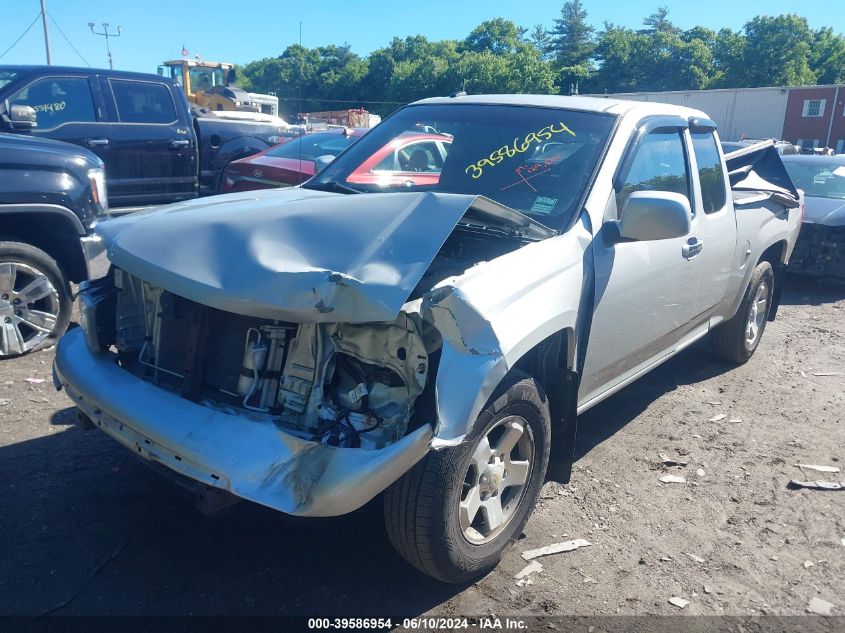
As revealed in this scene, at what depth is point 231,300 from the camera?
2.53 metres

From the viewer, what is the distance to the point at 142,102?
849 centimetres

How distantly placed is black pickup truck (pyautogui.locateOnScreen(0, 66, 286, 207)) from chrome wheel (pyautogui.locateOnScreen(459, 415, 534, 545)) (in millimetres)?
6119

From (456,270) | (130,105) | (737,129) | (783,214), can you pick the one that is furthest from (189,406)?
(737,129)

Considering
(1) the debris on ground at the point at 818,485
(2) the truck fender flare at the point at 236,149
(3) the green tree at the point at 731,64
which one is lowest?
(1) the debris on ground at the point at 818,485

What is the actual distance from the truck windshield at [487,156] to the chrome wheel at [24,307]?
2.35m

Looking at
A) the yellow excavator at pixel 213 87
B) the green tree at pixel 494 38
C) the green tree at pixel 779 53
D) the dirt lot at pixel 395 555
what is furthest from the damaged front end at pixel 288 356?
the green tree at pixel 494 38

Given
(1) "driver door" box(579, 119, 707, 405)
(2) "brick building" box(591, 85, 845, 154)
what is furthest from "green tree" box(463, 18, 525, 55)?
(1) "driver door" box(579, 119, 707, 405)

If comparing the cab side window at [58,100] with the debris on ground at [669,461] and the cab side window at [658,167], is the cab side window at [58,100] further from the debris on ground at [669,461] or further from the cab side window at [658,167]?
the debris on ground at [669,461]

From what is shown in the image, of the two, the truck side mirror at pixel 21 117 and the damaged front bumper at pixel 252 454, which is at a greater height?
the truck side mirror at pixel 21 117

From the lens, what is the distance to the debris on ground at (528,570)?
312cm

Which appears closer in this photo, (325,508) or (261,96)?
(325,508)

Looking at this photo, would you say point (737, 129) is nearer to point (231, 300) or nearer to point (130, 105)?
point (130, 105)

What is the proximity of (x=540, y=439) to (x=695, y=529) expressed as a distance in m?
1.08

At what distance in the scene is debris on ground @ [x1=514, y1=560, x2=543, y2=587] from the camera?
3115 mm
